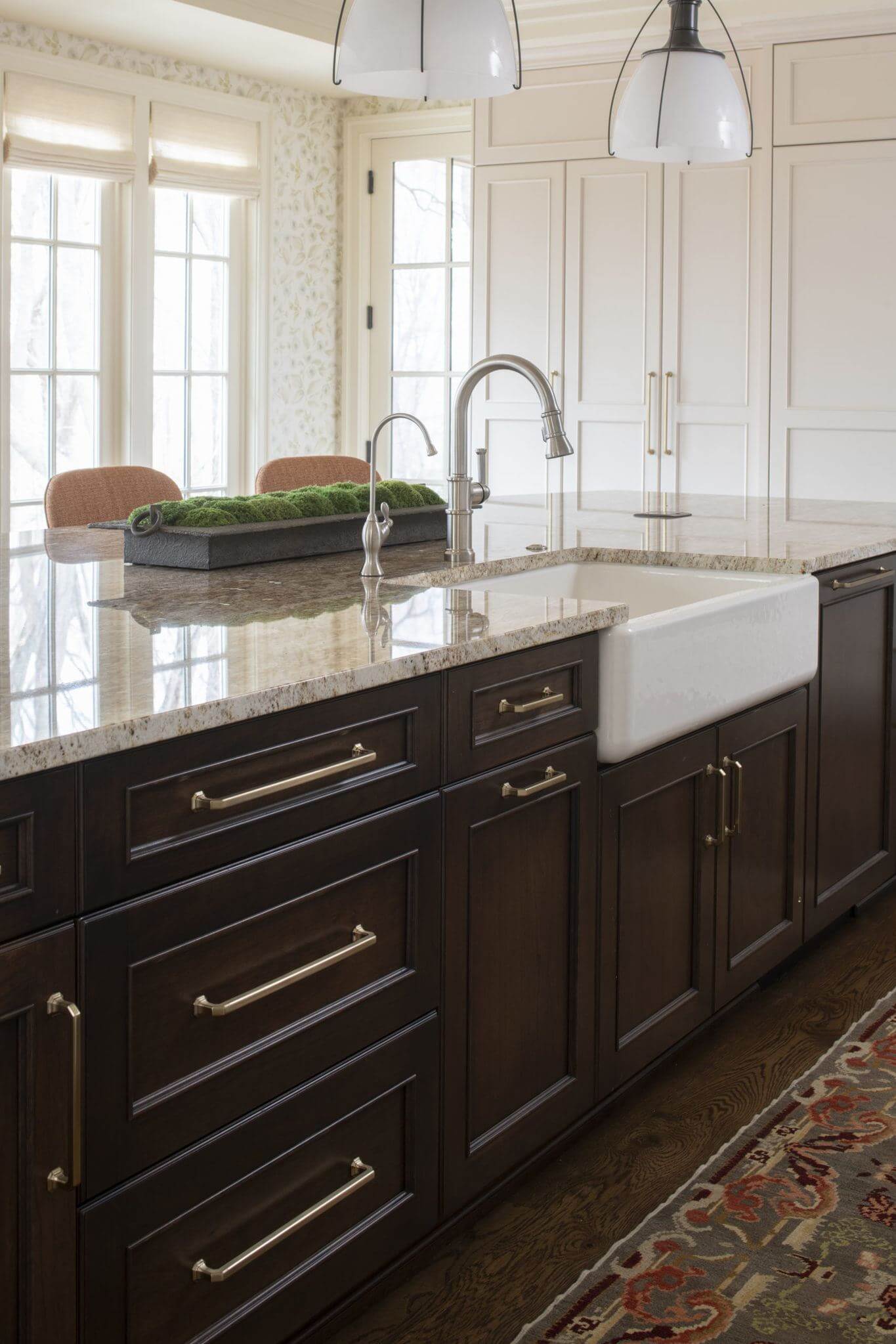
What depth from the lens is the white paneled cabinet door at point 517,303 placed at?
17.5 feet

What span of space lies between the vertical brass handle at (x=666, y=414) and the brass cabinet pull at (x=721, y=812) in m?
2.98

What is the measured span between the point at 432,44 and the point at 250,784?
1.25m

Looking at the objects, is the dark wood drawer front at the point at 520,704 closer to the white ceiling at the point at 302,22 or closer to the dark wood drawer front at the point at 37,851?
the dark wood drawer front at the point at 37,851

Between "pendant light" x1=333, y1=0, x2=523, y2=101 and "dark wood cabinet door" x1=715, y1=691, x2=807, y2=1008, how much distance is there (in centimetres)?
111

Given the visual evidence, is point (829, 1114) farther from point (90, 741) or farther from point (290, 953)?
point (90, 741)

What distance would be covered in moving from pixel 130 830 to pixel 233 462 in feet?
16.4

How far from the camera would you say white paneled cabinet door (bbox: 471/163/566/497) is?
5328mm

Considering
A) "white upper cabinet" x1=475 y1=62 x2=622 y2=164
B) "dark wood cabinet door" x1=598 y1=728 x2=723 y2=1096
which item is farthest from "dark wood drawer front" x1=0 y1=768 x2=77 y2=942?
"white upper cabinet" x1=475 y1=62 x2=622 y2=164

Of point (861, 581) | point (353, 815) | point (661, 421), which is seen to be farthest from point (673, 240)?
point (353, 815)

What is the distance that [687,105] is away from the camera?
278 cm

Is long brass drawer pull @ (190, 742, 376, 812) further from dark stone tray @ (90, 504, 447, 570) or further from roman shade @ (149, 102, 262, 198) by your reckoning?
roman shade @ (149, 102, 262, 198)

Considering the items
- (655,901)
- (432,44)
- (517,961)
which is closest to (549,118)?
(432,44)

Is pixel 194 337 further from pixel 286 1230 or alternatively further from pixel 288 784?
pixel 286 1230

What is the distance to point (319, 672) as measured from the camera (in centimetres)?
150
